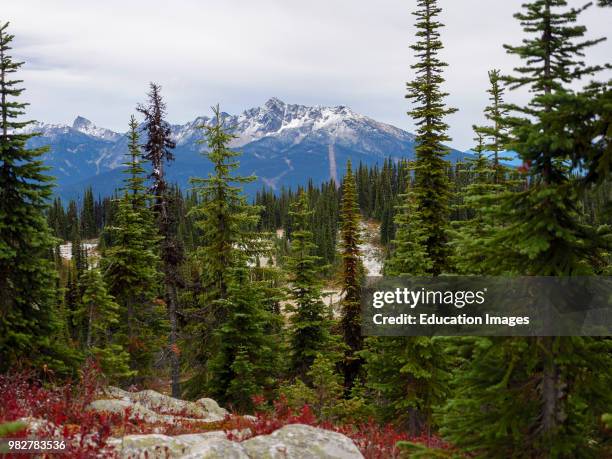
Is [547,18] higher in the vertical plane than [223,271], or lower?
higher

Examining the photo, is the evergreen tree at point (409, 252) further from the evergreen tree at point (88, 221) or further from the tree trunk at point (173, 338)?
the evergreen tree at point (88, 221)

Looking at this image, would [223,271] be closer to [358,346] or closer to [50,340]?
[50,340]

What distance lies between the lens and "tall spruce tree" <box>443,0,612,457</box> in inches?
223

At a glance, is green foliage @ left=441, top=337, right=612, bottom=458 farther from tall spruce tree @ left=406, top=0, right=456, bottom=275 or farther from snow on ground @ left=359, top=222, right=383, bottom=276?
snow on ground @ left=359, top=222, right=383, bottom=276

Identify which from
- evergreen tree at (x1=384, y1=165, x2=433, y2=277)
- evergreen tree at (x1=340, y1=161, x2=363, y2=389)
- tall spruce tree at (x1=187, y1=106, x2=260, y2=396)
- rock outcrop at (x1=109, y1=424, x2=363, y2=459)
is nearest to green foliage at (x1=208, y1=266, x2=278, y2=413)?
tall spruce tree at (x1=187, y1=106, x2=260, y2=396)

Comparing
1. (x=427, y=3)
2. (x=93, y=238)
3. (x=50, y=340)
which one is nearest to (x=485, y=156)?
(x=427, y=3)

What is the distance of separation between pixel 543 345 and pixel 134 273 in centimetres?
2293

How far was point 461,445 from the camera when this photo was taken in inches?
240

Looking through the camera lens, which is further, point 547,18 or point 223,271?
point 223,271

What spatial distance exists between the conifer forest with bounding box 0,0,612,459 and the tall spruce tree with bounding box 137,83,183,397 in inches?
4.2

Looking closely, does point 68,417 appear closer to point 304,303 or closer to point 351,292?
point 304,303

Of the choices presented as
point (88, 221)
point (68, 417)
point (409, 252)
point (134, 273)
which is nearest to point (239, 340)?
point (134, 273)

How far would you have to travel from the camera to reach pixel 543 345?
18.9 ft

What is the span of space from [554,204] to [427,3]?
19467 millimetres
